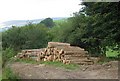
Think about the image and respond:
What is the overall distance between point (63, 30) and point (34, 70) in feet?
34.0

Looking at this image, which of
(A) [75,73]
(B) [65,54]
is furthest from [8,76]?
(B) [65,54]

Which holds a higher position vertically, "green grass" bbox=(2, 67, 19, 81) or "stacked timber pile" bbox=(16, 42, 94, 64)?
"green grass" bbox=(2, 67, 19, 81)

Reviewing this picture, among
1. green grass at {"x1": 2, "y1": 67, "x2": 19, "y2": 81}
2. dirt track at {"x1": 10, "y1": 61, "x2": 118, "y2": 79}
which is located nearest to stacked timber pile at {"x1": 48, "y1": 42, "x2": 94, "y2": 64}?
dirt track at {"x1": 10, "y1": 61, "x2": 118, "y2": 79}

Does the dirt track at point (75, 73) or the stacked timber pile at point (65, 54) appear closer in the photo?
the dirt track at point (75, 73)

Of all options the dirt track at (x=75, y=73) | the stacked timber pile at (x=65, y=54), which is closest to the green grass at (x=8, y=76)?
the dirt track at (x=75, y=73)

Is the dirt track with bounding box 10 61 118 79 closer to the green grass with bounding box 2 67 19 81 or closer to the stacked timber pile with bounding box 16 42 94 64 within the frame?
the green grass with bounding box 2 67 19 81

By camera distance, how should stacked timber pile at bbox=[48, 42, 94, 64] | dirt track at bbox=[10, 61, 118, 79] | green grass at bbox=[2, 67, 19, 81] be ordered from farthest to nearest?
stacked timber pile at bbox=[48, 42, 94, 64]
dirt track at bbox=[10, 61, 118, 79]
green grass at bbox=[2, 67, 19, 81]

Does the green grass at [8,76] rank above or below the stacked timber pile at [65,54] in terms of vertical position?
above

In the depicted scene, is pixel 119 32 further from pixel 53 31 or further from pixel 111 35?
pixel 53 31

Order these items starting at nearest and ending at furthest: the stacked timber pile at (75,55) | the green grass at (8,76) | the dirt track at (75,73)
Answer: the green grass at (8,76), the dirt track at (75,73), the stacked timber pile at (75,55)

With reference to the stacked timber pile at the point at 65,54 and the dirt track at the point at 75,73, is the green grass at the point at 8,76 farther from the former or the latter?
the stacked timber pile at the point at 65,54

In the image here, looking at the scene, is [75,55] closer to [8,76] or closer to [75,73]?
[75,73]

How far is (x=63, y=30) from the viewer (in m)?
20.7

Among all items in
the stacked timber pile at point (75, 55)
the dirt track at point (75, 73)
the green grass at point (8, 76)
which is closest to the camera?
the green grass at point (8, 76)
